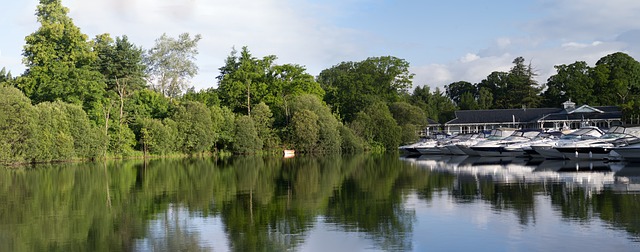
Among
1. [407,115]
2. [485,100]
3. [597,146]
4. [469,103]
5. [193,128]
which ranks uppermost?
[485,100]

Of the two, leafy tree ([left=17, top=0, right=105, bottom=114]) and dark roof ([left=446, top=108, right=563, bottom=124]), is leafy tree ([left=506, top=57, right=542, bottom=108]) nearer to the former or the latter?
dark roof ([left=446, top=108, right=563, bottom=124])

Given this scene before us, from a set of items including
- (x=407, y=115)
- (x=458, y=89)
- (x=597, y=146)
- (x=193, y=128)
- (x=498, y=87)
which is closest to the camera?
(x=597, y=146)

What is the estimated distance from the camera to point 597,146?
41.9 metres

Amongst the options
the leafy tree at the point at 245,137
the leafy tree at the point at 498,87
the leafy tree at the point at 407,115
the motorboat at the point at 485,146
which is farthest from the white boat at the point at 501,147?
the leafy tree at the point at 498,87

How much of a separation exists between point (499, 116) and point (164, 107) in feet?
204

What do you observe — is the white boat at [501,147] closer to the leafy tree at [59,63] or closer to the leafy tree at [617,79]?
the leafy tree at [59,63]

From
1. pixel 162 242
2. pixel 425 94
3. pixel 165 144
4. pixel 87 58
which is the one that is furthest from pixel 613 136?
pixel 425 94

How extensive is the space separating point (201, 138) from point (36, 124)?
1989 cm

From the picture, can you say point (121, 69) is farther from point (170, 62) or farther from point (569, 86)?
point (569, 86)

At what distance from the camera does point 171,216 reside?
18.7 meters

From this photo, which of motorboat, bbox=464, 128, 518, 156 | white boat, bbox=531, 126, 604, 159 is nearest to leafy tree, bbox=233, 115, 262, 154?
motorboat, bbox=464, 128, 518, 156

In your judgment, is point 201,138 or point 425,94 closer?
point 201,138

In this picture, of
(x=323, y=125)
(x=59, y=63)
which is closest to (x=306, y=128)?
(x=323, y=125)

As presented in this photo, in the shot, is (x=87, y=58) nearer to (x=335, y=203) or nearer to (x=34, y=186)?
(x=34, y=186)
